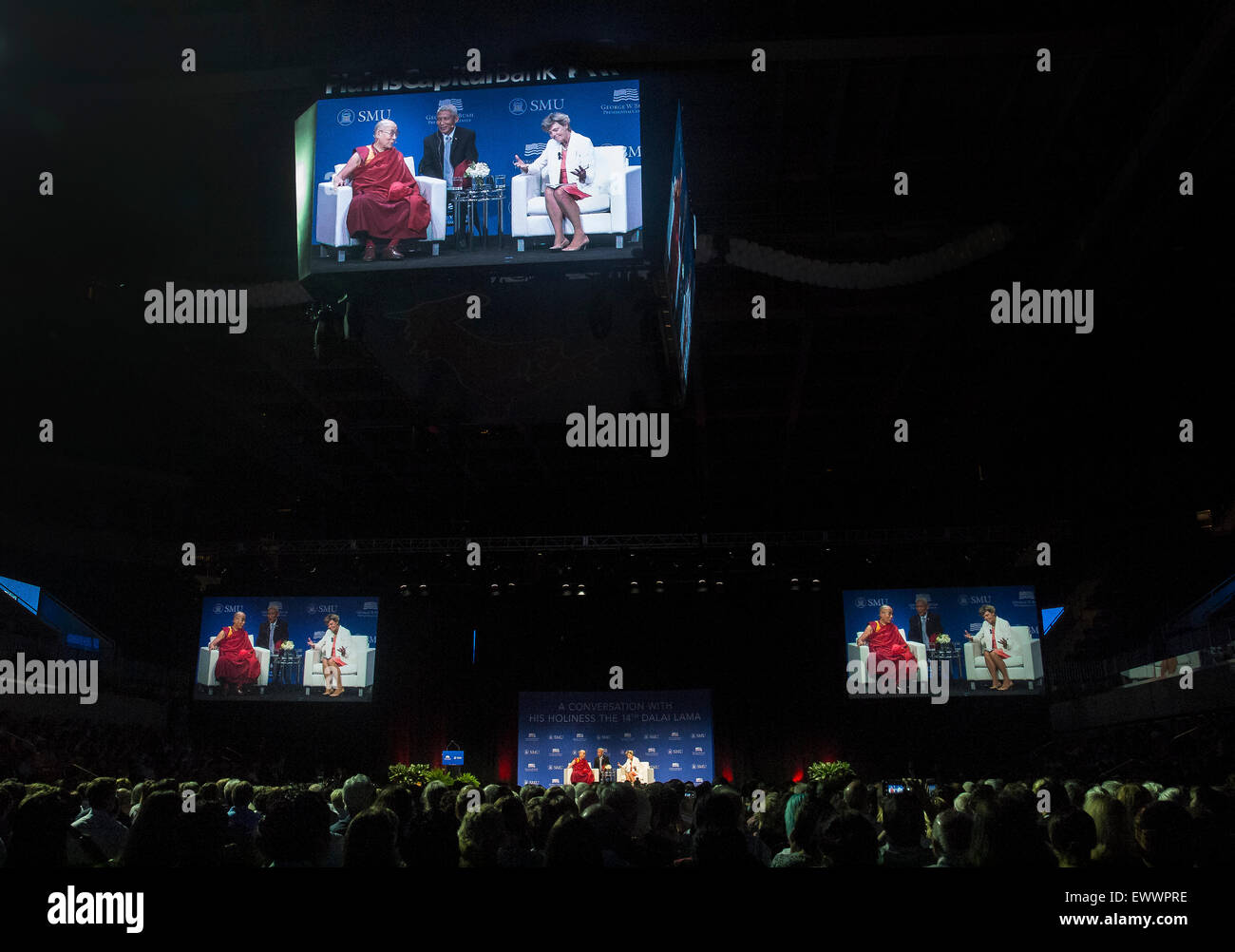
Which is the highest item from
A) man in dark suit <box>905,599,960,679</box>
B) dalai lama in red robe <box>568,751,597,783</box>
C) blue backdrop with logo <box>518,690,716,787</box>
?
man in dark suit <box>905,599,960,679</box>

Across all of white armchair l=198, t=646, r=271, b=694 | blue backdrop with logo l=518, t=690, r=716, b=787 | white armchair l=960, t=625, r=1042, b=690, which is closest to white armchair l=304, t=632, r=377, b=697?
white armchair l=198, t=646, r=271, b=694

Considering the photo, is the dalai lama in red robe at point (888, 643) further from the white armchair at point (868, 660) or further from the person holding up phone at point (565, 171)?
the person holding up phone at point (565, 171)

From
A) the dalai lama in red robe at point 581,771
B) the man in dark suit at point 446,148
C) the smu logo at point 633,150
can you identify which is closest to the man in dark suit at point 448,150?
the man in dark suit at point 446,148

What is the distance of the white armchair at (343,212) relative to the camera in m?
4.11

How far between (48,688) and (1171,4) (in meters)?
17.0

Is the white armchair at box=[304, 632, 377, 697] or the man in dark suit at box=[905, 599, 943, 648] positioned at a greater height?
the man in dark suit at box=[905, 599, 943, 648]

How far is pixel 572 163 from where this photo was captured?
413cm

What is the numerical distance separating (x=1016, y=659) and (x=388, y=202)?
13.8m

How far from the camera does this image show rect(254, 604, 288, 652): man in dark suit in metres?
16.2

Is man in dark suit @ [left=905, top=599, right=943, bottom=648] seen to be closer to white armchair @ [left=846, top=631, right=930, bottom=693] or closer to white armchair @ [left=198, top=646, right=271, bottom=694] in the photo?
white armchair @ [left=846, top=631, right=930, bottom=693]

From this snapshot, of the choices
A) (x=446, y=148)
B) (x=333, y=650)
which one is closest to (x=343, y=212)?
(x=446, y=148)

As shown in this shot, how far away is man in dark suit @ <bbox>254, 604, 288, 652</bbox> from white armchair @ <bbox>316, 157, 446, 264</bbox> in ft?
43.8
